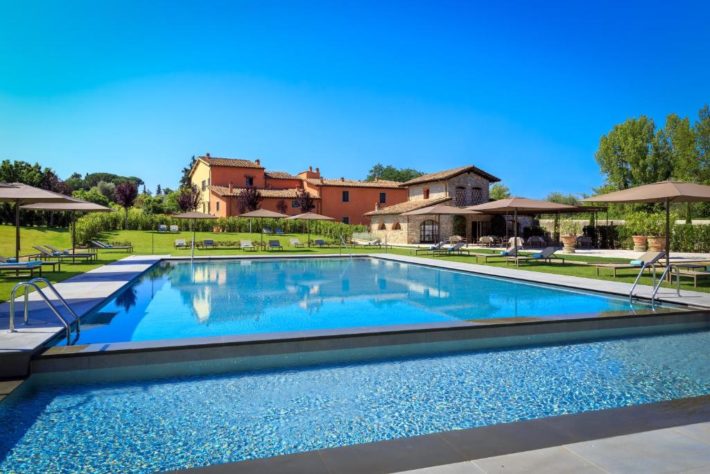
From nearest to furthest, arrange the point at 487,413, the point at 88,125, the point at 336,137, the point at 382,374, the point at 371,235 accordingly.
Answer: the point at 487,413, the point at 382,374, the point at 88,125, the point at 371,235, the point at 336,137

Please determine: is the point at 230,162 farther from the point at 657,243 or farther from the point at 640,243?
the point at 657,243

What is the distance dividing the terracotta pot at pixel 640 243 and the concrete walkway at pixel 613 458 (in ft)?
78.1

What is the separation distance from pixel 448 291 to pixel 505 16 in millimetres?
14225

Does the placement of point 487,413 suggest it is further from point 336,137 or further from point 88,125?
point 336,137

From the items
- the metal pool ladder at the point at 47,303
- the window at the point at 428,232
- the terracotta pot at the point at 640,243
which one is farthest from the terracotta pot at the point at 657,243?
the metal pool ladder at the point at 47,303

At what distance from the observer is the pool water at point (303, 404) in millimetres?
3561

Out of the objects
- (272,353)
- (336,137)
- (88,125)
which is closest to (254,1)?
(88,125)

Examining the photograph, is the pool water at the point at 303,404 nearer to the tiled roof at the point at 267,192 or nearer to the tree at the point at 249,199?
the tree at the point at 249,199

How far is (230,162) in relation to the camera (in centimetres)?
4403

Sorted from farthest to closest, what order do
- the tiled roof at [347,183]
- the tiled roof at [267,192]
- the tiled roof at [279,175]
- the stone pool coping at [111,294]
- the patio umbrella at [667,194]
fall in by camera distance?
the tiled roof at [279,175] → the tiled roof at [347,183] → the tiled roof at [267,192] → the patio umbrella at [667,194] → the stone pool coping at [111,294]

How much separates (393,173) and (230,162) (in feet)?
163

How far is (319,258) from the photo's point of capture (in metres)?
20.9

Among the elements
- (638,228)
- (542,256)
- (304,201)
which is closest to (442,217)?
(638,228)

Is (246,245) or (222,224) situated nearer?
(246,245)
